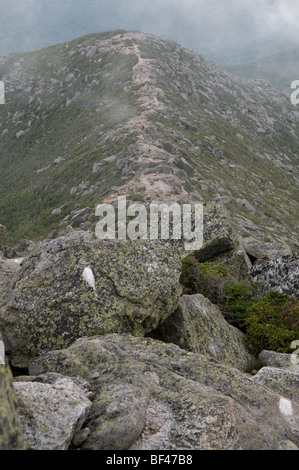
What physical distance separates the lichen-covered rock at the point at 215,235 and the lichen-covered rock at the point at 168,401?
9035 mm

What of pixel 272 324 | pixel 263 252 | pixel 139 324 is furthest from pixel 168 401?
pixel 263 252

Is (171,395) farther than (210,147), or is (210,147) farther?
(210,147)

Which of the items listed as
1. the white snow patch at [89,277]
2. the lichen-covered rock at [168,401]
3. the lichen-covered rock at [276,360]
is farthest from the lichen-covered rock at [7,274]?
the lichen-covered rock at [276,360]

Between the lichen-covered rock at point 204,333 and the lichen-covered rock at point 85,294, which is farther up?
the lichen-covered rock at point 85,294

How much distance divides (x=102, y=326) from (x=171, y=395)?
298 cm

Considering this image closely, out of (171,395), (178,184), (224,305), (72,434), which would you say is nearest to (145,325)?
(171,395)

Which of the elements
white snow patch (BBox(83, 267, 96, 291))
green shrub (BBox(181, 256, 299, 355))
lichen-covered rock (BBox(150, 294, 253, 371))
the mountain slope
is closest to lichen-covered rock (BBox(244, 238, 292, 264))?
green shrub (BBox(181, 256, 299, 355))

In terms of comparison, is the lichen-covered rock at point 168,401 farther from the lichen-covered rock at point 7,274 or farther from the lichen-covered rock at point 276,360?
the lichen-covered rock at point 7,274

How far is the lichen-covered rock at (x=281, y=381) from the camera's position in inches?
291

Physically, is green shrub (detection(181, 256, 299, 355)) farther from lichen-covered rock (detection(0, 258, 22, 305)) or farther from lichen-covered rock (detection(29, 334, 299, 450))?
lichen-covered rock (detection(0, 258, 22, 305))

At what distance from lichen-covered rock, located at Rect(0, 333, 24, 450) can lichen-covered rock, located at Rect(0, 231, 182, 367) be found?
426 centimetres

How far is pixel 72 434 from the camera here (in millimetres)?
4793

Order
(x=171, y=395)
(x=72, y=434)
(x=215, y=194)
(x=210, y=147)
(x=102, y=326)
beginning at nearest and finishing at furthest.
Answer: (x=72, y=434) < (x=171, y=395) < (x=102, y=326) < (x=215, y=194) < (x=210, y=147)

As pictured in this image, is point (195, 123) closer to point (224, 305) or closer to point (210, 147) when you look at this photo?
point (210, 147)
